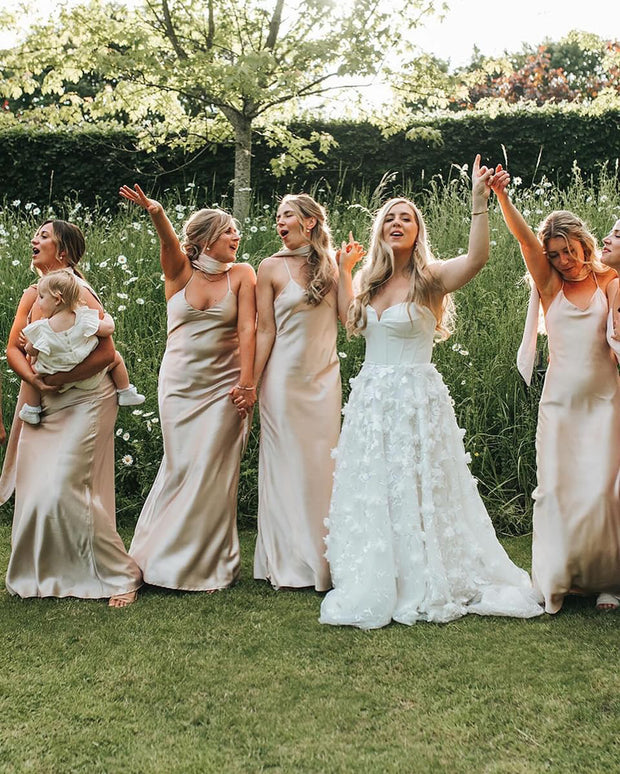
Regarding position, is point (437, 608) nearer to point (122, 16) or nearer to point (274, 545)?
point (274, 545)

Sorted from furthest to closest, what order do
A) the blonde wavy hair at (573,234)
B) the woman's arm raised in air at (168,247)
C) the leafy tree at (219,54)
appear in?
the leafy tree at (219,54) → the woman's arm raised in air at (168,247) → the blonde wavy hair at (573,234)

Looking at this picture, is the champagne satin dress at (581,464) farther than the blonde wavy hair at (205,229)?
No

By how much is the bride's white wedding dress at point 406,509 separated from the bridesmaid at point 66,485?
1267 millimetres

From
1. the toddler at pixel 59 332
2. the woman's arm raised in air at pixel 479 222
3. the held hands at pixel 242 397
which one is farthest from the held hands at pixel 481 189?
the toddler at pixel 59 332

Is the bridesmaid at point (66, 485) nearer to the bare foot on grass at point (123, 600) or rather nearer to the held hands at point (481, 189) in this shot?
the bare foot on grass at point (123, 600)

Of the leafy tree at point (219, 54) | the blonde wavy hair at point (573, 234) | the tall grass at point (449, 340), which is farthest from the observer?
the leafy tree at point (219, 54)

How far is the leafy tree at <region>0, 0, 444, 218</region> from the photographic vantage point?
8.72m

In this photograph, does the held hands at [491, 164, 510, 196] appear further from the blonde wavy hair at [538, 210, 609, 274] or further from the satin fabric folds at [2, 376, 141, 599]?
the satin fabric folds at [2, 376, 141, 599]

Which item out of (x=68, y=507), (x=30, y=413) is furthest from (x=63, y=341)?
(x=68, y=507)

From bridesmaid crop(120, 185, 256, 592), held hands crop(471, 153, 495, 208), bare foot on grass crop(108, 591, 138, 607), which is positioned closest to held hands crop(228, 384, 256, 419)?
bridesmaid crop(120, 185, 256, 592)

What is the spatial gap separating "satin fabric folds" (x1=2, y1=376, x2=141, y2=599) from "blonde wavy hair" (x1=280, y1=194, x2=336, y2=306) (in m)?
1.30

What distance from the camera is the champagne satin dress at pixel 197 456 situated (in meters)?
4.81

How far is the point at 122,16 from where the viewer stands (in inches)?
363

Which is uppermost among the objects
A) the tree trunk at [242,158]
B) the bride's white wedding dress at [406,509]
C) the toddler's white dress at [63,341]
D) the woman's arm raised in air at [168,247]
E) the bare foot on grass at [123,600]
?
the tree trunk at [242,158]
